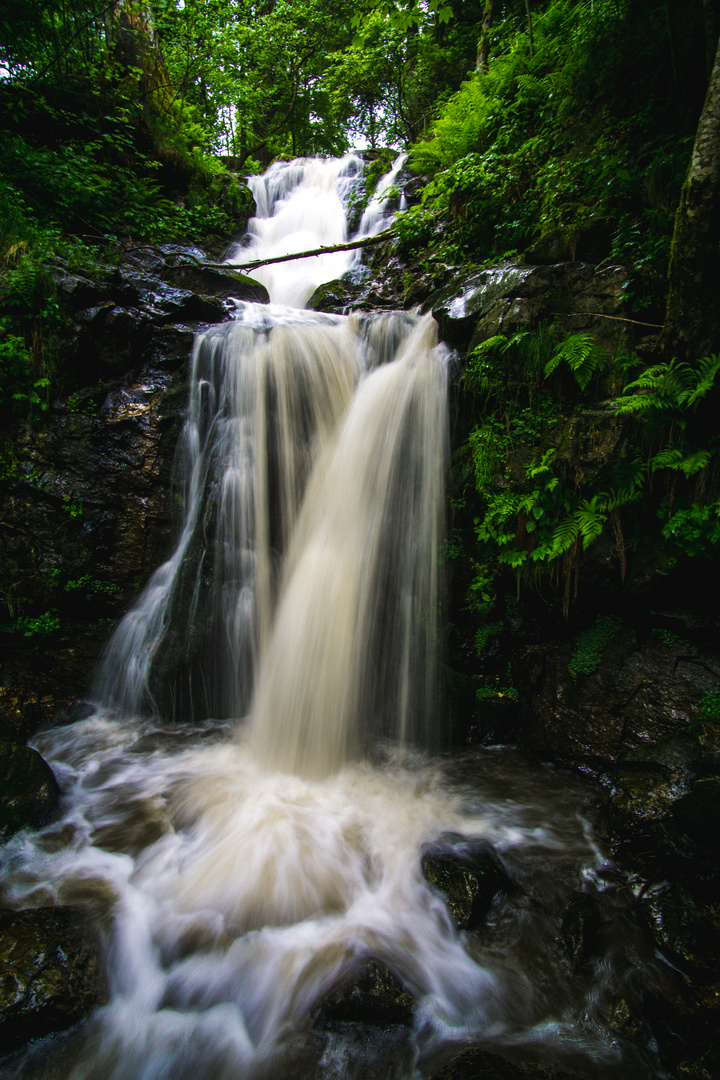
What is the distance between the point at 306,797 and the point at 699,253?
5.20 metres

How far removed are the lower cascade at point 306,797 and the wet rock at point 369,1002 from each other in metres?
0.02

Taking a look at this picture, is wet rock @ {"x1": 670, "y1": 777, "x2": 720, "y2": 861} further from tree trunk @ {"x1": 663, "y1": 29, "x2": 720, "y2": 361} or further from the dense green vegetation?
tree trunk @ {"x1": 663, "y1": 29, "x2": 720, "y2": 361}

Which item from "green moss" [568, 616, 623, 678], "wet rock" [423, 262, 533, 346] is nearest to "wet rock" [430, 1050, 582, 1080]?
"green moss" [568, 616, 623, 678]

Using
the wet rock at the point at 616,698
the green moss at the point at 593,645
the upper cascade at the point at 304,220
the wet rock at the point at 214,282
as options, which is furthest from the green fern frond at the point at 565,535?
the upper cascade at the point at 304,220

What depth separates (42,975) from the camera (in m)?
2.37

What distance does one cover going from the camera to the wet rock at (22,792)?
3.41 meters

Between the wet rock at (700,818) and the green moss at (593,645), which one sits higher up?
the green moss at (593,645)

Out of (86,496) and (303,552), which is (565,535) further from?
(86,496)

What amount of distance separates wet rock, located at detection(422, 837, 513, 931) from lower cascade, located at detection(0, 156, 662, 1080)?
2 centimetres

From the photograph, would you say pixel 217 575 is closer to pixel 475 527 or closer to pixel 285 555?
pixel 285 555

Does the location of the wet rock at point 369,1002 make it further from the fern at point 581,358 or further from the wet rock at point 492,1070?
the fern at point 581,358

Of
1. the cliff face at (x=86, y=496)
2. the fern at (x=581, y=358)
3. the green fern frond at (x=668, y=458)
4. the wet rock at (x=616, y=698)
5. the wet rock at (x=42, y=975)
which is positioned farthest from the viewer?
the cliff face at (x=86, y=496)

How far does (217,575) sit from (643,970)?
4541 millimetres

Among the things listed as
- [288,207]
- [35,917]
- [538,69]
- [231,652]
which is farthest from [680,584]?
[288,207]
